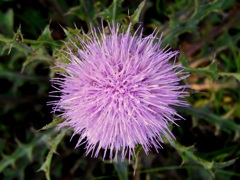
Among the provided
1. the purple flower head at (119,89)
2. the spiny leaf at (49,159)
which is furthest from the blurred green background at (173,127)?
the purple flower head at (119,89)

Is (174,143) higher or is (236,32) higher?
(236,32)

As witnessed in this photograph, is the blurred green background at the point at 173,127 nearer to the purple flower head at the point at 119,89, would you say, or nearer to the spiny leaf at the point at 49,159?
the spiny leaf at the point at 49,159

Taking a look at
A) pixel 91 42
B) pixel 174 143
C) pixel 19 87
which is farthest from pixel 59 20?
pixel 174 143

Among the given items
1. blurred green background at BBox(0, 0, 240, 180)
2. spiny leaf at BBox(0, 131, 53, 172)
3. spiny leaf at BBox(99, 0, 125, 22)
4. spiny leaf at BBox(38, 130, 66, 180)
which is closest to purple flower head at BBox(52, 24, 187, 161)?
spiny leaf at BBox(99, 0, 125, 22)

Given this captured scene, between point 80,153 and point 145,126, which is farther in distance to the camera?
point 80,153

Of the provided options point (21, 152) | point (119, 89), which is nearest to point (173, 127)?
point (21, 152)

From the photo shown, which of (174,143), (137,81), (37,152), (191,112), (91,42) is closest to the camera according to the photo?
(137,81)

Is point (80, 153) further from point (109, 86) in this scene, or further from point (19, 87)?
point (109, 86)

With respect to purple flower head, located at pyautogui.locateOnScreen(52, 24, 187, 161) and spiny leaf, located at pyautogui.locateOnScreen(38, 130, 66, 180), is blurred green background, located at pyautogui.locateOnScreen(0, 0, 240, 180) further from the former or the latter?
purple flower head, located at pyautogui.locateOnScreen(52, 24, 187, 161)

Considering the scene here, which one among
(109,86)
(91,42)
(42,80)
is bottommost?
(109,86)

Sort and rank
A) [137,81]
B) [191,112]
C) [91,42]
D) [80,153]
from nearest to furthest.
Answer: [137,81] → [91,42] → [191,112] → [80,153]
